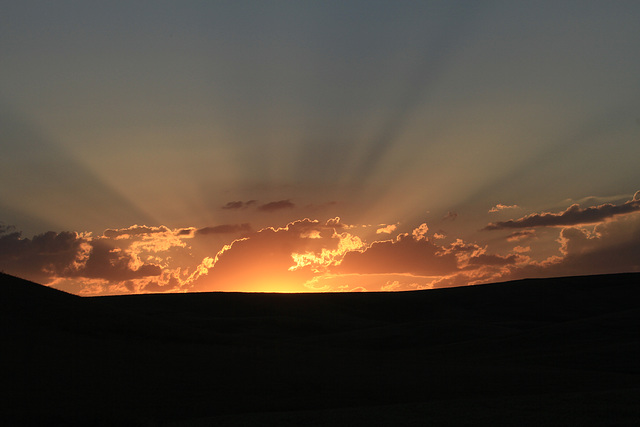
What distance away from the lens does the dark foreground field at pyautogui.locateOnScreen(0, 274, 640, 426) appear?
1561 centimetres

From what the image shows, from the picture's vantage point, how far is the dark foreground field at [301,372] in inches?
615

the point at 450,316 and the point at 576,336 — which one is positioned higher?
the point at 450,316

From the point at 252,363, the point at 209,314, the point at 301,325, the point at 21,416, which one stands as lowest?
the point at 21,416

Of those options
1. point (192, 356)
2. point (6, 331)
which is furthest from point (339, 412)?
point (6, 331)

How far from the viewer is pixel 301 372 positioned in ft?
75.4

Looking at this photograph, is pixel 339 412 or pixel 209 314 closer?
pixel 339 412

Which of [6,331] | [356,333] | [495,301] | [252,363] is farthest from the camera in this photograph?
[495,301]

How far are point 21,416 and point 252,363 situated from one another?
1005 centimetres

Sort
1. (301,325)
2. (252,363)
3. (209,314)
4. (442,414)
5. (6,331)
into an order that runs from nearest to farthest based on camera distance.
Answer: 1. (442,414)
2. (6,331)
3. (252,363)
4. (301,325)
5. (209,314)

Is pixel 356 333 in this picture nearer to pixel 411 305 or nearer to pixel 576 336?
pixel 576 336

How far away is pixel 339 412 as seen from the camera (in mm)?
15992

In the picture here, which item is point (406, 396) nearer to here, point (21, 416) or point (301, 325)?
point (21, 416)

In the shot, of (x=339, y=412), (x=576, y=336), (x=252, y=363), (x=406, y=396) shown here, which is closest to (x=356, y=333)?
(x=576, y=336)

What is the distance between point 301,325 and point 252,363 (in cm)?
2238
